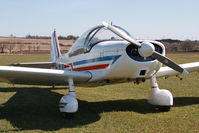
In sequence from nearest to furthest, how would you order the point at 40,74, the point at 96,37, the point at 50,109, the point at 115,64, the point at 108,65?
1. the point at 115,64
2. the point at 108,65
3. the point at 40,74
4. the point at 96,37
5. the point at 50,109

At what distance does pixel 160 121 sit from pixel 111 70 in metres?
1.70

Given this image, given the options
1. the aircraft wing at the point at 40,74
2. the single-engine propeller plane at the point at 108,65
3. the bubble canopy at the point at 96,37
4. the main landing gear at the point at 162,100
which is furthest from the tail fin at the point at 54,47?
the main landing gear at the point at 162,100

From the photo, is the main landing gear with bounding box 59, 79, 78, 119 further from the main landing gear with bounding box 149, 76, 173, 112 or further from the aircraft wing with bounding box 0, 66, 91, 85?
the main landing gear with bounding box 149, 76, 173, 112

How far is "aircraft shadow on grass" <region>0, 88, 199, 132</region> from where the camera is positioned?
5.67 m

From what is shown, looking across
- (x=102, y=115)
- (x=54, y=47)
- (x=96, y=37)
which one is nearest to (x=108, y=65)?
(x=96, y=37)

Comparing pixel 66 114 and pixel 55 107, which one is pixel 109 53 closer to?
pixel 66 114

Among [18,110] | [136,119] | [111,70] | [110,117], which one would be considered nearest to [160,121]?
[136,119]

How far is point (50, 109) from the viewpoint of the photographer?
7285 millimetres

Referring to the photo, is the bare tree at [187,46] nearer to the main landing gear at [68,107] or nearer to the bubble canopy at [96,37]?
the bubble canopy at [96,37]

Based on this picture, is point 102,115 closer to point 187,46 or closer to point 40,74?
point 40,74

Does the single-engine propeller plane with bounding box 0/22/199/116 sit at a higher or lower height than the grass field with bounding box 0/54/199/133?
higher

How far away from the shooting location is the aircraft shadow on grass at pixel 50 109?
567cm

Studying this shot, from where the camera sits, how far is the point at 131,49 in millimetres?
5781

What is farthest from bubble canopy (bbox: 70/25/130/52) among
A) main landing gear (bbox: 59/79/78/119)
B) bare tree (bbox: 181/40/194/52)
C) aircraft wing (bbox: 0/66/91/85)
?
bare tree (bbox: 181/40/194/52)
